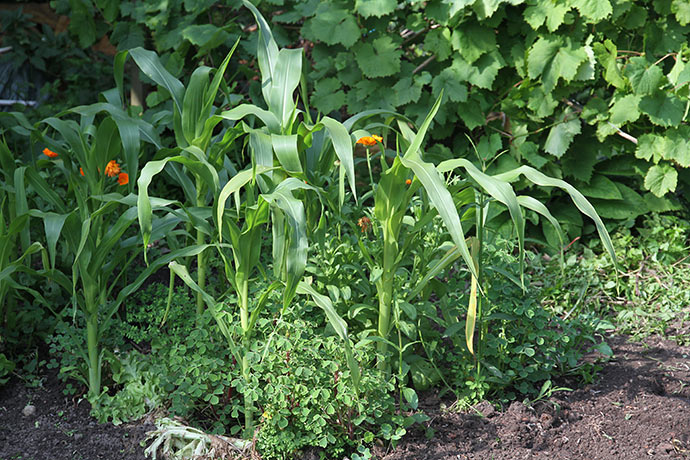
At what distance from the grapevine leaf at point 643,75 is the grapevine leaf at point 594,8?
23 centimetres

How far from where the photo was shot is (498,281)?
195cm

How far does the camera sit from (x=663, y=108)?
105 inches

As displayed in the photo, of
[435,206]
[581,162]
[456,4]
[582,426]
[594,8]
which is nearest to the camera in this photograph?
[435,206]

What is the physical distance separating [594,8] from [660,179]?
0.76m

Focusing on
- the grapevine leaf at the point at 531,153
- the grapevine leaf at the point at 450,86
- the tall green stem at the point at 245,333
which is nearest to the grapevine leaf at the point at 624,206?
the grapevine leaf at the point at 531,153

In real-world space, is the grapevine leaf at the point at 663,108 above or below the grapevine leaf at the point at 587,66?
below

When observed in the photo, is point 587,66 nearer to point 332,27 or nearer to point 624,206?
point 624,206

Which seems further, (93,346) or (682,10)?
(682,10)

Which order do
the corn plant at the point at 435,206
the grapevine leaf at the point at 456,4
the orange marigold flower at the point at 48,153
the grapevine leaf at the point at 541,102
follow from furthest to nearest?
the grapevine leaf at the point at 541,102, the grapevine leaf at the point at 456,4, the orange marigold flower at the point at 48,153, the corn plant at the point at 435,206

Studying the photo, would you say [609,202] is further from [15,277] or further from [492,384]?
[15,277]

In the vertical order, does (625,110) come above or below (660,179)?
above

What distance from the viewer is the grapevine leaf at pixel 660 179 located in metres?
2.75

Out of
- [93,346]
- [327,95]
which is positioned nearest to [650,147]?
[327,95]

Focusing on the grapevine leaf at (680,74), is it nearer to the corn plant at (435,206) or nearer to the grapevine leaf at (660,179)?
the grapevine leaf at (660,179)
